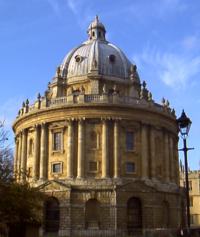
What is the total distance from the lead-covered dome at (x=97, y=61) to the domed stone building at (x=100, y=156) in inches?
31.5

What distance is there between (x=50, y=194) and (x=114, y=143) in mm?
9215

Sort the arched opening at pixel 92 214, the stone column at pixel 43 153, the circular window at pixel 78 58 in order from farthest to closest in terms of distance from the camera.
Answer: the circular window at pixel 78 58 < the stone column at pixel 43 153 < the arched opening at pixel 92 214

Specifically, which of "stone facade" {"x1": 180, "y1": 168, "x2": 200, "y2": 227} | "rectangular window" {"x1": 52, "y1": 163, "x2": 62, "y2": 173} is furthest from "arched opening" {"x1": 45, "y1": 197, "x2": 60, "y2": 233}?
"stone facade" {"x1": 180, "y1": 168, "x2": 200, "y2": 227}

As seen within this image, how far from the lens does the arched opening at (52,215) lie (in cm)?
4932

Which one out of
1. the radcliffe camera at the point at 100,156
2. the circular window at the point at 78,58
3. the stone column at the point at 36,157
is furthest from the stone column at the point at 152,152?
the circular window at the point at 78,58

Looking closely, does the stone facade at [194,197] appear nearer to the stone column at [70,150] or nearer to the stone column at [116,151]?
the stone column at [116,151]

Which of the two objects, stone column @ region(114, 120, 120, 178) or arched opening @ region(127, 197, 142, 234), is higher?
stone column @ region(114, 120, 120, 178)

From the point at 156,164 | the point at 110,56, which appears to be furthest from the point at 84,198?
the point at 110,56

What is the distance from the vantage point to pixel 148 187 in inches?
1991

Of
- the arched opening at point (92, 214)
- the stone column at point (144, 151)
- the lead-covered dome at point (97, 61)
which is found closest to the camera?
the arched opening at point (92, 214)

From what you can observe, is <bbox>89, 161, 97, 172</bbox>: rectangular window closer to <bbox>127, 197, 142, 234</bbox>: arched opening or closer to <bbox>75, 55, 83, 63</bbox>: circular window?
<bbox>127, 197, 142, 234</bbox>: arched opening

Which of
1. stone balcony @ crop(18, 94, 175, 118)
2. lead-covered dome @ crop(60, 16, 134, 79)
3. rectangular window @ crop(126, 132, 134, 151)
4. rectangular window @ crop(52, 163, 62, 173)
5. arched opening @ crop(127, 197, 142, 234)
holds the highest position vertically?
lead-covered dome @ crop(60, 16, 134, 79)

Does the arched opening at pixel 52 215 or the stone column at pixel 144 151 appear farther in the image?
the stone column at pixel 144 151

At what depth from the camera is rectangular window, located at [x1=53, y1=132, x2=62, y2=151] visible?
53.0 metres
